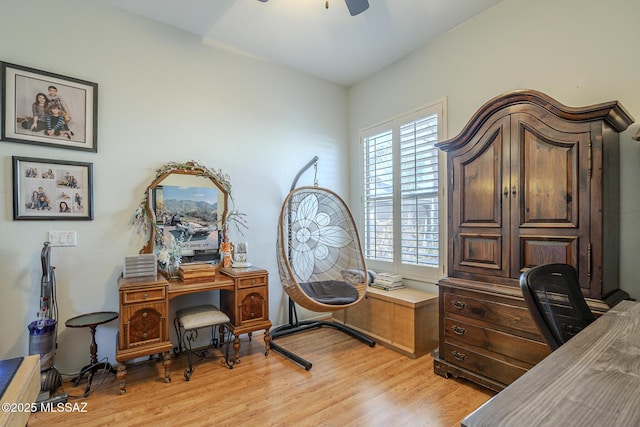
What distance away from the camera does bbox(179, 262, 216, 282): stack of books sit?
2.60 metres

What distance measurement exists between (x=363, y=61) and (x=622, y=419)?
11.8 feet

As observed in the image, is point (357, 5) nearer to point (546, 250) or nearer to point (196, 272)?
point (546, 250)

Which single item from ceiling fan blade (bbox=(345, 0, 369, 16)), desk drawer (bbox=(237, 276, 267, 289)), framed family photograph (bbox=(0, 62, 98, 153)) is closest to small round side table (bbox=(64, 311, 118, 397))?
desk drawer (bbox=(237, 276, 267, 289))

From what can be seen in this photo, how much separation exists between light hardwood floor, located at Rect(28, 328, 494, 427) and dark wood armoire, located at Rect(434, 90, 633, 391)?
0.31 meters

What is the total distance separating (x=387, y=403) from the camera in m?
2.10

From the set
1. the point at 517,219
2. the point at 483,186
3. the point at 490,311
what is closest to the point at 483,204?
the point at 483,186

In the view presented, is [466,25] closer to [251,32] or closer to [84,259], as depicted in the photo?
[251,32]

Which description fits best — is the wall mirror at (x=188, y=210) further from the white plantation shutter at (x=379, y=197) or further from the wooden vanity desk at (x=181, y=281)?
the white plantation shutter at (x=379, y=197)

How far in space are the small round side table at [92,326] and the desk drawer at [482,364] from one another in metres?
2.61

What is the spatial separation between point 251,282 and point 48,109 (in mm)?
2099

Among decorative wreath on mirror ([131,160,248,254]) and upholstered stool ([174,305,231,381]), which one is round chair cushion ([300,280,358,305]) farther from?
decorative wreath on mirror ([131,160,248,254])

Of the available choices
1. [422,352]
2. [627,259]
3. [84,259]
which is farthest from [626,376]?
[84,259]

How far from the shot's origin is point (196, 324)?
8.14ft

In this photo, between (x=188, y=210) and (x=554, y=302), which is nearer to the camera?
(x=554, y=302)
